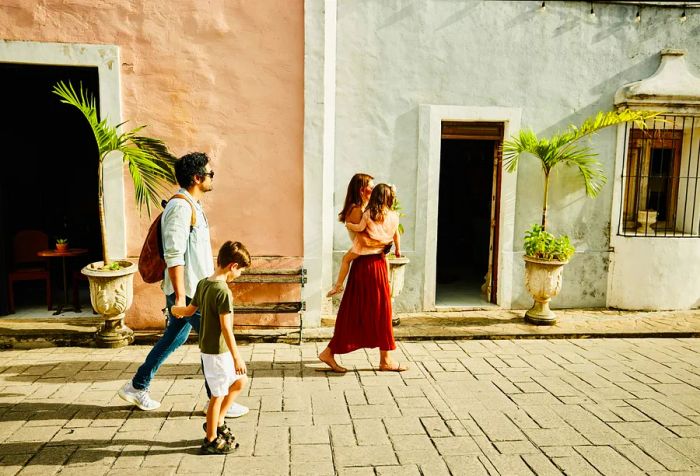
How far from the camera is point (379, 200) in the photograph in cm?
467

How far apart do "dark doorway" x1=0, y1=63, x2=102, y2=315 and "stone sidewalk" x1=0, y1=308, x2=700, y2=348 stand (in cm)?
230

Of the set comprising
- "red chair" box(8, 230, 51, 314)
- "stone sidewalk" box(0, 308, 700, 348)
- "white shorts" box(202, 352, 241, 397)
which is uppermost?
"red chair" box(8, 230, 51, 314)

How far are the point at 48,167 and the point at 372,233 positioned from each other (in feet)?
23.7

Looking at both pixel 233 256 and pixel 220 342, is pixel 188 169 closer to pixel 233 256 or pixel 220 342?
pixel 233 256

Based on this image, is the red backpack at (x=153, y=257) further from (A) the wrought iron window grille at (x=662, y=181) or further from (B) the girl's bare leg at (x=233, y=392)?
(A) the wrought iron window grille at (x=662, y=181)

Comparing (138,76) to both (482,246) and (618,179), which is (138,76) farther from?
(482,246)

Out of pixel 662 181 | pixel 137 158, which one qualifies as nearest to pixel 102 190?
pixel 137 158

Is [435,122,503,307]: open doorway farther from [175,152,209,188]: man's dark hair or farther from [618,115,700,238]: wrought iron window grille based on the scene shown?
[175,152,209,188]: man's dark hair

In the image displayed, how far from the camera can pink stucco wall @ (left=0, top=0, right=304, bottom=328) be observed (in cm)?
565

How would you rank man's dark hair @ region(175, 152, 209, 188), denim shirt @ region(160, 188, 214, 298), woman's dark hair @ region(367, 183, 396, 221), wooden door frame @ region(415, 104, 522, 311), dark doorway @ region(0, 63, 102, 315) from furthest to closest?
dark doorway @ region(0, 63, 102, 315) < wooden door frame @ region(415, 104, 522, 311) < woman's dark hair @ region(367, 183, 396, 221) < man's dark hair @ region(175, 152, 209, 188) < denim shirt @ region(160, 188, 214, 298)

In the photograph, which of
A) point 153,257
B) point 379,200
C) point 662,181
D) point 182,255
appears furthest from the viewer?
point 662,181

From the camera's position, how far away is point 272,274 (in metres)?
5.97

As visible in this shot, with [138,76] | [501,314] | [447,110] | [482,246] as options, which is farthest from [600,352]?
[138,76]

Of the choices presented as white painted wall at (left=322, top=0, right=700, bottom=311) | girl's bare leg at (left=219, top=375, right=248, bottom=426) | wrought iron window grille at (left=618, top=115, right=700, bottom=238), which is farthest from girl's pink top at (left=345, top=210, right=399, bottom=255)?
wrought iron window grille at (left=618, top=115, right=700, bottom=238)
